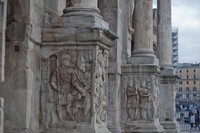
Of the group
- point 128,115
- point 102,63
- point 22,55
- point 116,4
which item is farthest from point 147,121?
point 22,55

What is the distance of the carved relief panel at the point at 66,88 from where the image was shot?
33.8 feet

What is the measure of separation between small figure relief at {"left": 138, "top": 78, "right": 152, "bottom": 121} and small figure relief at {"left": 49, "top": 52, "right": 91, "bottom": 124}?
6.22 metres

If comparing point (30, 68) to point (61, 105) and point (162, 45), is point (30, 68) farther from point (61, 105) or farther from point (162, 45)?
point (162, 45)

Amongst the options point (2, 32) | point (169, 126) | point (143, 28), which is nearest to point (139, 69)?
point (143, 28)

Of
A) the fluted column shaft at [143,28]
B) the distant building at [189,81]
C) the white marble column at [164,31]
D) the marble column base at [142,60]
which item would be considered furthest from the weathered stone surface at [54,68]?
the distant building at [189,81]

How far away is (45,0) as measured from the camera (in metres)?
11.1

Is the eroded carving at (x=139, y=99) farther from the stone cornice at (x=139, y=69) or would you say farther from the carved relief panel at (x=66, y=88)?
the carved relief panel at (x=66, y=88)

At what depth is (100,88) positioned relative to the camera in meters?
10.7

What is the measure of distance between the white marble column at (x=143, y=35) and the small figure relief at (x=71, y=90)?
6551 mm

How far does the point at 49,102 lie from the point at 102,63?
1.29 metres

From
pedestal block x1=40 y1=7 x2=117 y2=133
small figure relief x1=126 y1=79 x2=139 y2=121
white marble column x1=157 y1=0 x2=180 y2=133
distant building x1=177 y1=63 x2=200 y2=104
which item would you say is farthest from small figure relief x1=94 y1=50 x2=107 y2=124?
distant building x1=177 y1=63 x2=200 y2=104

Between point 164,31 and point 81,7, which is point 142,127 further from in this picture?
point 164,31

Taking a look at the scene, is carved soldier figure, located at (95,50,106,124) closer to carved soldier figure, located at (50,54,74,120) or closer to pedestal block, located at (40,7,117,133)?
pedestal block, located at (40,7,117,133)

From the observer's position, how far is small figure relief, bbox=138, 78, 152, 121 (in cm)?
1634
